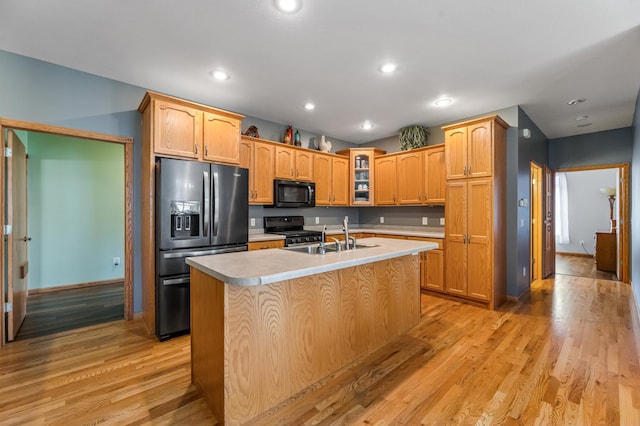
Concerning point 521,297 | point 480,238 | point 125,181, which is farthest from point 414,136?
point 125,181

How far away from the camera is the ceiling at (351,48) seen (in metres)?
2.03

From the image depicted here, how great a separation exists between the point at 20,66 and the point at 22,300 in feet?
7.90

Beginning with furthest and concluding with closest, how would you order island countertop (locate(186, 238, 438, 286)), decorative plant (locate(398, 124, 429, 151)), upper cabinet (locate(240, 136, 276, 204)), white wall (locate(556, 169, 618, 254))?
white wall (locate(556, 169, 618, 254))
decorative plant (locate(398, 124, 429, 151))
upper cabinet (locate(240, 136, 276, 204))
island countertop (locate(186, 238, 438, 286))

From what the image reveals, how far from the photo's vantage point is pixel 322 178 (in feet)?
16.1

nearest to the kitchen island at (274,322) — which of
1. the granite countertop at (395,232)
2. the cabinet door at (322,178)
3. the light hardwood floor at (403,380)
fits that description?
the light hardwood floor at (403,380)

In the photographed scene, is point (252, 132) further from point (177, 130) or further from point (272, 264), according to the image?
point (272, 264)

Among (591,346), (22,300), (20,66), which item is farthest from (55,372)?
(591,346)

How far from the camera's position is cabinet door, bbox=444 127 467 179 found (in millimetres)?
3844

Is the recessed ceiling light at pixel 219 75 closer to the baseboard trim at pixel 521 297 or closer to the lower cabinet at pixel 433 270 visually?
the lower cabinet at pixel 433 270

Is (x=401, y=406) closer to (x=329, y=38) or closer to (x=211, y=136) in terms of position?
(x=329, y=38)

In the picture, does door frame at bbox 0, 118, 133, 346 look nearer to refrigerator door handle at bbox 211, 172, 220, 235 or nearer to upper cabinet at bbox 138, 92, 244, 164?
upper cabinet at bbox 138, 92, 244, 164

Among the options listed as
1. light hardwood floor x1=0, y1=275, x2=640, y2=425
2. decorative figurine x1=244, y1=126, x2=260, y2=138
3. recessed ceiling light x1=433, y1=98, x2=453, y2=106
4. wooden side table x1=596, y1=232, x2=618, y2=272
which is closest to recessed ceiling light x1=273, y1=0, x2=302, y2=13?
decorative figurine x1=244, y1=126, x2=260, y2=138

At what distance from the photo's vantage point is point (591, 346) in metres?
2.60

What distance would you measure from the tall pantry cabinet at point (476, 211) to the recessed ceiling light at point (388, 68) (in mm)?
1532
